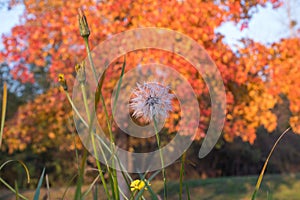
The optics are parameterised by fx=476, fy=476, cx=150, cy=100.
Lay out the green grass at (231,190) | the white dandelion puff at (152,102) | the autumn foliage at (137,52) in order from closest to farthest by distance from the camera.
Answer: the white dandelion puff at (152,102)
the autumn foliage at (137,52)
the green grass at (231,190)

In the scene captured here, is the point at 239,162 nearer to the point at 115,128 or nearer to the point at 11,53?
the point at 115,128

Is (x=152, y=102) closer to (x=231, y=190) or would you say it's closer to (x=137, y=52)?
(x=137, y=52)

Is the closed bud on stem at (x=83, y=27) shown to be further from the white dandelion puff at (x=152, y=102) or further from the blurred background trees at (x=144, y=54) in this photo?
the blurred background trees at (x=144, y=54)

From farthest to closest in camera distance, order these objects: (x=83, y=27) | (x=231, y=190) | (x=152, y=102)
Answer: (x=231, y=190)
(x=152, y=102)
(x=83, y=27)

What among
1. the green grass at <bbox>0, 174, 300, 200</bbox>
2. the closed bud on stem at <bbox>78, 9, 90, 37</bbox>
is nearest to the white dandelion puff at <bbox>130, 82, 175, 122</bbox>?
the closed bud on stem at <bbox>78, 9, 90, 37</bbox>

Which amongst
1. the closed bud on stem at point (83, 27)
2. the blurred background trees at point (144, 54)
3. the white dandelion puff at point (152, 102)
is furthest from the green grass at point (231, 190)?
Answer: the closed bud on stem at point (83, 27)

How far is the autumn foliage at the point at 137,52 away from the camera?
13.7ft

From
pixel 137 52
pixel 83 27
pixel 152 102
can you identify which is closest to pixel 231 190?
pixel 137 52

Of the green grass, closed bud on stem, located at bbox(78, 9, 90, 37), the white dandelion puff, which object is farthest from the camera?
the green grass

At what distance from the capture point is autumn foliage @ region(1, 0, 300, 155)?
418 cm

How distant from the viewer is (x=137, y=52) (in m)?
4.11

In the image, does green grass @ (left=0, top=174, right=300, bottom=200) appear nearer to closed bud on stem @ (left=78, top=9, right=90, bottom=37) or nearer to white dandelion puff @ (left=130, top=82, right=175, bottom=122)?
white dandelion puff @ (left=130, top=82, right=175, bottom=122)

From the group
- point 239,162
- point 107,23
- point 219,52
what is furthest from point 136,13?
point 239,162

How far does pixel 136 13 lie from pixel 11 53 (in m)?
1.20
